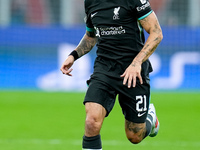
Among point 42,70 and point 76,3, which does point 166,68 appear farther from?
point 76,3

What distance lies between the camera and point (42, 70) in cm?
1642

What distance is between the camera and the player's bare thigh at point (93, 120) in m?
5.55

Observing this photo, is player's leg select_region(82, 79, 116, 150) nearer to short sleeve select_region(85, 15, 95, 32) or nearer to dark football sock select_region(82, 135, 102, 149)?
dark football sock select_region(82, 135, 102, 149)

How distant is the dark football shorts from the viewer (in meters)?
5.81

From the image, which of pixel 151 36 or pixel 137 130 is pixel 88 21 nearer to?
pixel 151 36

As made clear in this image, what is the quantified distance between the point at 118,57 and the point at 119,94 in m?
0.41

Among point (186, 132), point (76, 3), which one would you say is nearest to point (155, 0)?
point (76, 3)

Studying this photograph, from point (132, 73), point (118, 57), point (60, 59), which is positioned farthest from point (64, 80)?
point (132, 73)

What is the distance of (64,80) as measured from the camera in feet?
53.4

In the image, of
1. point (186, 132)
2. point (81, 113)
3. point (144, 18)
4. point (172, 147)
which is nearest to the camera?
point (144, 18)

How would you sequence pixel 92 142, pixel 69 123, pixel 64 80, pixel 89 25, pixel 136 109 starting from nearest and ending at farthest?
pixel 92 142
pixel 136 109
pixel 89 25
pixel 69 123
pixel 64 80

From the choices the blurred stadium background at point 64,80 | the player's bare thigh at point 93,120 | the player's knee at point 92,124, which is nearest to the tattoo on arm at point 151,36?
the player's bare thigh at point 93,120

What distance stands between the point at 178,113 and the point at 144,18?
263 inches

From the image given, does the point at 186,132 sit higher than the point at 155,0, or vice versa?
the point at 155,0
